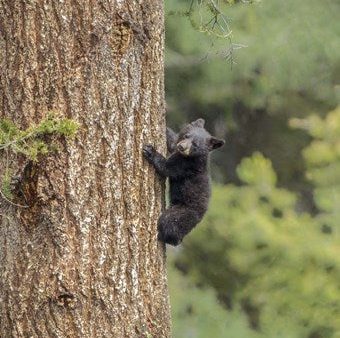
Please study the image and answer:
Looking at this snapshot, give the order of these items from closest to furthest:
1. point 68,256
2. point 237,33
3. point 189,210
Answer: point 68,256
point 189,210
point 237,33

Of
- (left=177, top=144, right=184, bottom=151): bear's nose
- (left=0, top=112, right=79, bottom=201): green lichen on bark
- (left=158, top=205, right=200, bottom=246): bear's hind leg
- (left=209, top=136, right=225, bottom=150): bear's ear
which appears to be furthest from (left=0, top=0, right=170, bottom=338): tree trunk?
(left=209, top=136, right=225, bottom=150): bear's ear

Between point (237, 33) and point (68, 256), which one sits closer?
point (68, 256)

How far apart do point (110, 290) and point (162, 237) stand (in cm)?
46

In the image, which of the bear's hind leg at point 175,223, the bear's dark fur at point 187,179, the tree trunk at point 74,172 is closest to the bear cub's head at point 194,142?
the bear's dark fur at point 187,179

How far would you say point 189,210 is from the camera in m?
6.12

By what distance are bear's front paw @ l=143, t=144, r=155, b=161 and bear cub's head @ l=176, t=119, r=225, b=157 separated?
0.81 meters

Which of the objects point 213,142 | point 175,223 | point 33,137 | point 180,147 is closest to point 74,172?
point 33,137

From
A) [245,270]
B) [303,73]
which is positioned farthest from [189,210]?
[303,73]

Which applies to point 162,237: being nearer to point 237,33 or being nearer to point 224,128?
point 237,33

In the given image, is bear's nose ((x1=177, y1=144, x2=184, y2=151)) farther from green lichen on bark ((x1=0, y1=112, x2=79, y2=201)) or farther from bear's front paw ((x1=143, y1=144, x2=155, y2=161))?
green lichen on bark ((x1=0, y1=112, x2=79, y2=201))

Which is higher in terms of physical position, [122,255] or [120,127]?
[120,127]

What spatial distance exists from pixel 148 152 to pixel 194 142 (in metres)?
1.17

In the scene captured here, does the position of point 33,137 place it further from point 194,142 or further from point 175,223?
point 194,142

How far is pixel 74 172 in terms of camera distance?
4.93 meters
